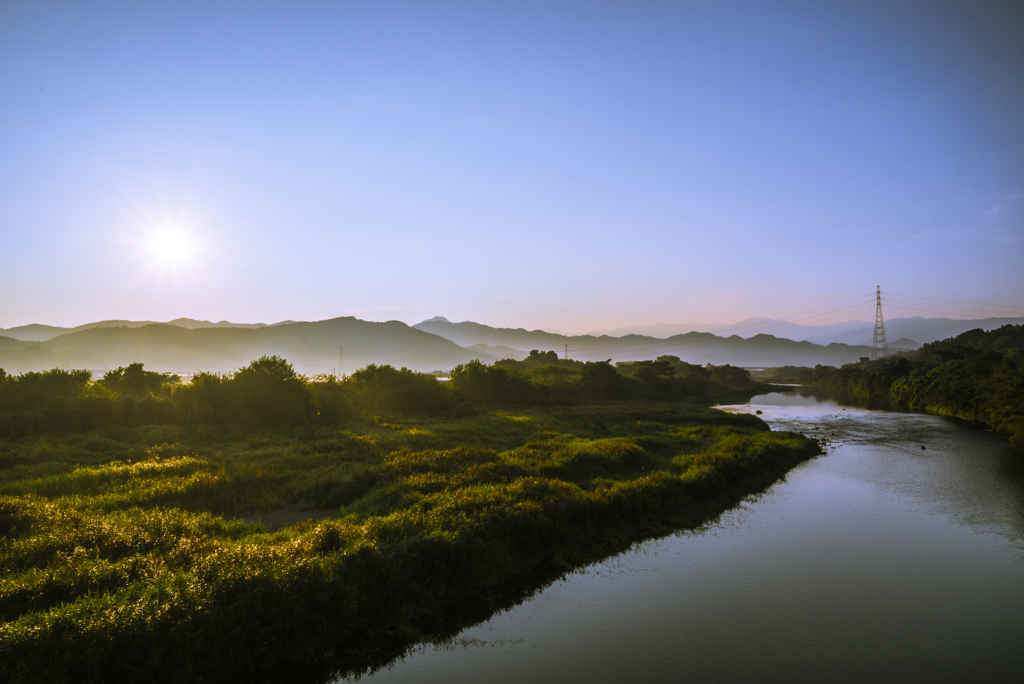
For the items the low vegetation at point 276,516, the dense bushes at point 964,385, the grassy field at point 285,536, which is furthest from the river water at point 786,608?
the dense bushes at point 964,385

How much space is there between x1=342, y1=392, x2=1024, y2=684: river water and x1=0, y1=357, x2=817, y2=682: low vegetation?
1281 millimetres

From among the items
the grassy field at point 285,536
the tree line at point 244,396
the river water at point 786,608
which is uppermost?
the tree line at point 244,396

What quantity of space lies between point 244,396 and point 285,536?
2446cm

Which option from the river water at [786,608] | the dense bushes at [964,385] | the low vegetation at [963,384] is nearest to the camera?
the river water at [786,608]

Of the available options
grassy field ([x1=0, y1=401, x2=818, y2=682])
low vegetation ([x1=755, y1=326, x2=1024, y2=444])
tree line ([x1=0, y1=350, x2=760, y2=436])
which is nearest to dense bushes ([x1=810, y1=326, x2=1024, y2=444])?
low vegetation ([x1=755, y1=326, x2=1024, y2=444])

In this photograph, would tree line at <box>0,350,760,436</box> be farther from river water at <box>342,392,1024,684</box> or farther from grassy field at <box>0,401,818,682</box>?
river water at <box>342,392,1024,684</box>

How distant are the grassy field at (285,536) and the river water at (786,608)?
46.5 inches

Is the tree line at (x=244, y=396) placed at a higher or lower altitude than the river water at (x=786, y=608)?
higher

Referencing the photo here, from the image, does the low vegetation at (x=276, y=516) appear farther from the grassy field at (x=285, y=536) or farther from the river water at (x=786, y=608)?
the river water at (x=786, y=608)

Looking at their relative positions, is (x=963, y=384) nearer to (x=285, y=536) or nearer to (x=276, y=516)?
(x=276, y=516)

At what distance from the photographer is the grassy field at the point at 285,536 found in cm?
891

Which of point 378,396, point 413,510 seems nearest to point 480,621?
point 413,510

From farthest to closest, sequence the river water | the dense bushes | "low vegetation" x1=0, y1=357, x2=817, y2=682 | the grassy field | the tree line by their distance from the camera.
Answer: the dense bushes → the tree line → the river water → "low vegetation" x1=0, y1=357, x2=817, y2=682 → the grassy field

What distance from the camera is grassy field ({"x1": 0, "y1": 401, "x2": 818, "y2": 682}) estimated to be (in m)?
8.91
